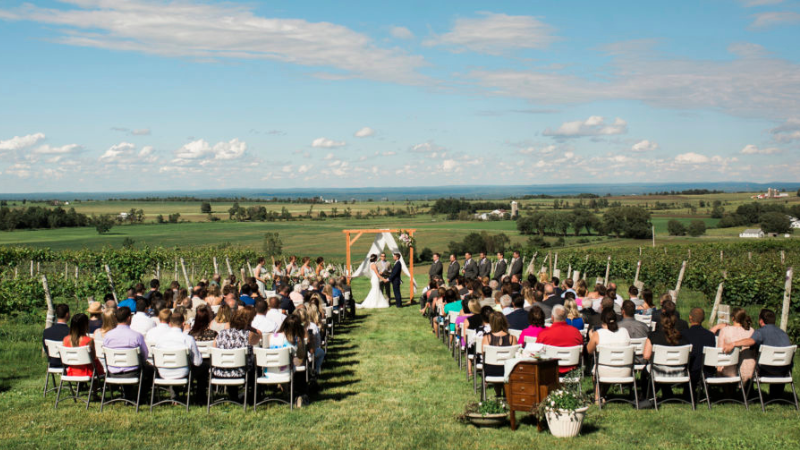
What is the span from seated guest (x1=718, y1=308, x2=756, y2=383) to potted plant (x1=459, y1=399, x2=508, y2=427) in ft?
9.43

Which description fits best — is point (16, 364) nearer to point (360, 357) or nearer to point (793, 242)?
point (360, 357)

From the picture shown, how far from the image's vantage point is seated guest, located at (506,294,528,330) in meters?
9.55

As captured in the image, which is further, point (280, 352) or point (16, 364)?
point (16, 364)

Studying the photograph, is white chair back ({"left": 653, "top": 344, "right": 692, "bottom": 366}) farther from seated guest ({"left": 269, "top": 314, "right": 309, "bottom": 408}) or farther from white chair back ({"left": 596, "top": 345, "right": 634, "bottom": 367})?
seated guest ({"left": 269, "top": 314, "right": 309, "bottom": 408})

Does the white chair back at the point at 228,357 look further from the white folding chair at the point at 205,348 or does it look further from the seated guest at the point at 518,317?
the seated guest at the point at 518,317

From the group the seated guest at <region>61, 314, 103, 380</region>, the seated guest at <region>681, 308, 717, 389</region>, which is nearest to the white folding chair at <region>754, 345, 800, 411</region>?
the seated guest at <region>681, 308, 717, 389</region>

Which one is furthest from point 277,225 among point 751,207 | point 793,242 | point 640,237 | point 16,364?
point 16,364

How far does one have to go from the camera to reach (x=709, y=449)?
20.6 feet

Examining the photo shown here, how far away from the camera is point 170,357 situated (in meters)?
7.81

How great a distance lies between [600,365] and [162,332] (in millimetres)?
5373

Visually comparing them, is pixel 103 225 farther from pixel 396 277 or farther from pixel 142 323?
pixel 142 323

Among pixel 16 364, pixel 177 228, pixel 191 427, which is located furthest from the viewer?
pixel 177 228

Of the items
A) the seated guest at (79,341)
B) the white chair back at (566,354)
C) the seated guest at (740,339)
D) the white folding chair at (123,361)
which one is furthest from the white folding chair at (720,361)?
the seated guest at (79,341)

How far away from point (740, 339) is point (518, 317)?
296 centimetres
